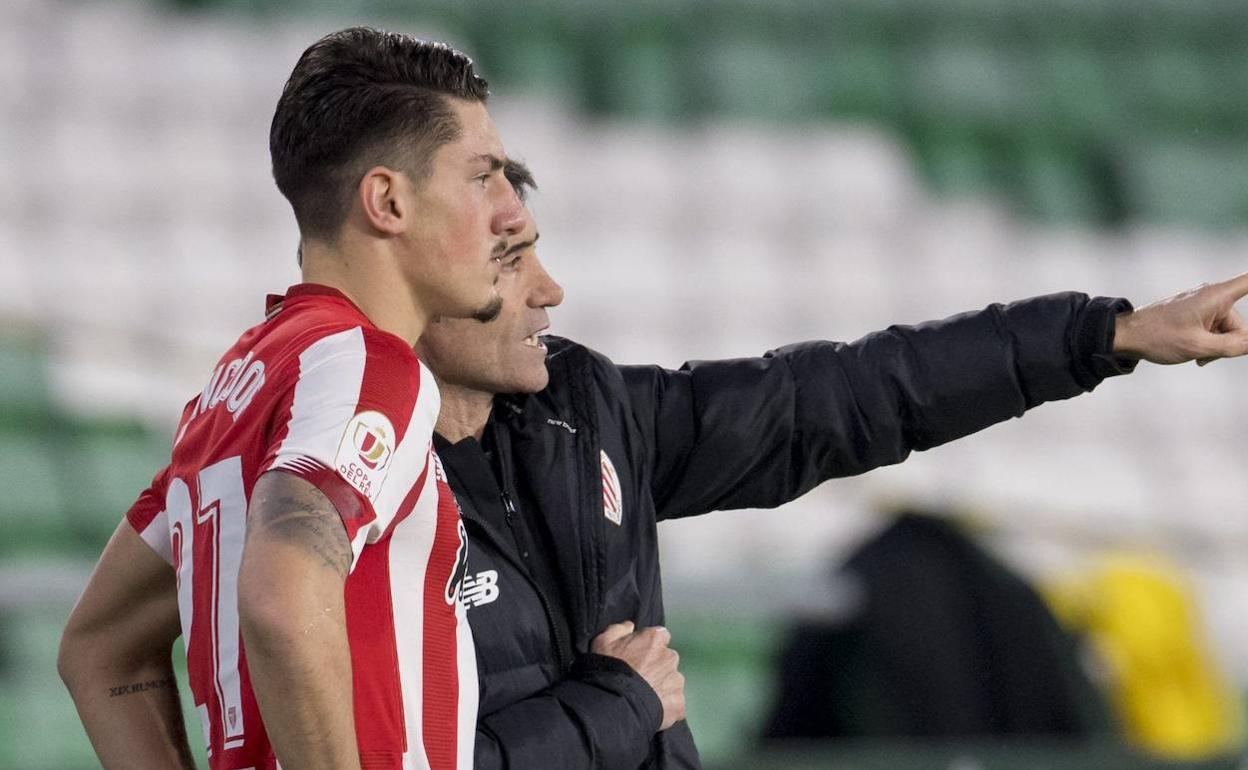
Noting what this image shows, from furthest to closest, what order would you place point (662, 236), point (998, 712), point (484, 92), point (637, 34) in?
1. point (637, 34)
2. point (662, 236)
3. point (998, 712)
4. point (484, 92)

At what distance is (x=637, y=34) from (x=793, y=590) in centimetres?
307

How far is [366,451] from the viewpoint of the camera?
1.56m

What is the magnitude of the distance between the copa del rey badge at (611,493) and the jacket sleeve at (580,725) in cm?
16

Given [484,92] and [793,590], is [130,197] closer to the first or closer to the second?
[793,590]

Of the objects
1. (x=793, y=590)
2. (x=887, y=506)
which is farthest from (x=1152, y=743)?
(x=793, y=590)

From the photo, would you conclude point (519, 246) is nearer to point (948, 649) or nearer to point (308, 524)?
point (308, 524)

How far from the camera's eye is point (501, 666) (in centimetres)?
190

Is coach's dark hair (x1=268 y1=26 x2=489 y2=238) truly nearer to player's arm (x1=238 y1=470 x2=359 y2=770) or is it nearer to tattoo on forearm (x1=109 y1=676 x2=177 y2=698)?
player's arm (x1=238 y1=470 x2=359 y2=770)

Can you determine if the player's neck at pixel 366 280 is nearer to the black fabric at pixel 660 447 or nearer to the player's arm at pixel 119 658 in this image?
the black fabric at pixel 660 447

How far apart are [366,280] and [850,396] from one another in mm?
623

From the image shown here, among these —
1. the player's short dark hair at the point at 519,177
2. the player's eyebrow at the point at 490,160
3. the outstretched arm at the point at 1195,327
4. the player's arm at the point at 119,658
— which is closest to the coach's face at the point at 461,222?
the player's eyebrow at the point at 490,160

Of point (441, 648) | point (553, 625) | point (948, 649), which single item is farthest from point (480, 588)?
point (948, 649)

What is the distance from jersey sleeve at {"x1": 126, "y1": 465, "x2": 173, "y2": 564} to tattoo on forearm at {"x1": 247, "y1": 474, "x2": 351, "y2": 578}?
0.39 meters

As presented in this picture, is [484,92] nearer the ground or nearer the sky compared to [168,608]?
nearer the sky
